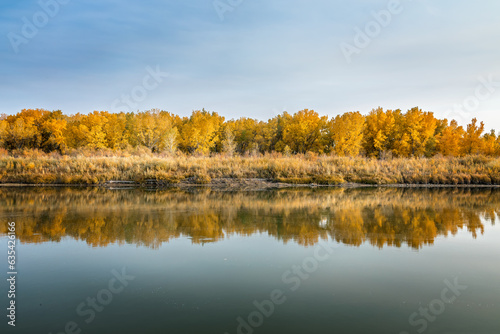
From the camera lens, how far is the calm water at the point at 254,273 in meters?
3.77

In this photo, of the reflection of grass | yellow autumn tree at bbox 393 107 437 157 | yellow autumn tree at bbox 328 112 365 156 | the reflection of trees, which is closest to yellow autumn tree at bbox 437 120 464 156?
yellow autumn tree at bbox 393 107 437 157

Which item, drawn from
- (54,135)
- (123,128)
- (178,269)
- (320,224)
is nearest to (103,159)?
(320,224)

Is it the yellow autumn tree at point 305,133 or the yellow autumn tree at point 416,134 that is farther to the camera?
the yellow autumn tree at point 305,133

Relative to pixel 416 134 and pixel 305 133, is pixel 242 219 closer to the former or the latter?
pixel 416 134

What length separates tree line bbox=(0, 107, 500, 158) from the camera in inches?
1576

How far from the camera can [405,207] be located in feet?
38.3

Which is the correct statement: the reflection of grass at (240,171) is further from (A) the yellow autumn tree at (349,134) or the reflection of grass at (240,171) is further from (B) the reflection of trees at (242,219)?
(A) the yellow autumn tree at (349,134)

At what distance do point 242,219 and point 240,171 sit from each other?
37.9 ft

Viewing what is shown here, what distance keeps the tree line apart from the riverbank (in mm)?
13107

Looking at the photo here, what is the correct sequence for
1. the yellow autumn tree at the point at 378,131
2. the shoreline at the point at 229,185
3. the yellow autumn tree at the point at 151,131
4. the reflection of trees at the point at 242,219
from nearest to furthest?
1. the reflection of trees at the point at 242,219
2. the shoreline at the point at 229,185
3. the yellow autumn tree at the point at 378,131
4. the yellow autumn tree at the point at 151,131

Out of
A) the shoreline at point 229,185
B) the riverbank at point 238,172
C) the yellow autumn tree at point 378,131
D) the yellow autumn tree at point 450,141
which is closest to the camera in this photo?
the shoreline at point 229,185

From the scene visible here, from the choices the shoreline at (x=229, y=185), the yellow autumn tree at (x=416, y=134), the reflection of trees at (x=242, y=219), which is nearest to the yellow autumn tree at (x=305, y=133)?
the yellow autumn tree at (x=416, y=134)

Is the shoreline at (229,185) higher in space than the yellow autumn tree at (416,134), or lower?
lower

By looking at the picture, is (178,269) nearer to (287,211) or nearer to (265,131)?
(287,211)
